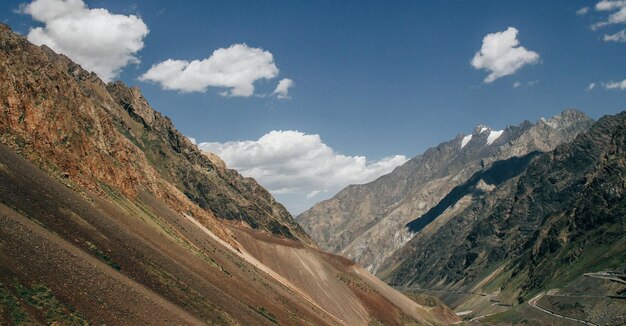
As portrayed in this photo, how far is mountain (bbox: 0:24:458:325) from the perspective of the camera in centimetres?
3334

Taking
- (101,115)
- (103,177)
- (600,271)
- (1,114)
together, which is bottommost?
(600,271)

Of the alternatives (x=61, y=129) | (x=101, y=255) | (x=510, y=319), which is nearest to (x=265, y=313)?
(x=101, y=255)

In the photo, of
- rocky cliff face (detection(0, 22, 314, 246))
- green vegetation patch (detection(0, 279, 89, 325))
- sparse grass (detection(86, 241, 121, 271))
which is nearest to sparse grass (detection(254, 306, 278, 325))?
sparse grass (detection(86, 241, 121, 271))

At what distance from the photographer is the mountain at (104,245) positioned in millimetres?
33344

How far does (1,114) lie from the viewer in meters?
61.1

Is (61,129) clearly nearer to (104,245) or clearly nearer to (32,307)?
(104,245)

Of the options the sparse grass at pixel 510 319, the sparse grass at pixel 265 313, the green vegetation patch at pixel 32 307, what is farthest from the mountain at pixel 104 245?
the sparse grass at pixel 510 319

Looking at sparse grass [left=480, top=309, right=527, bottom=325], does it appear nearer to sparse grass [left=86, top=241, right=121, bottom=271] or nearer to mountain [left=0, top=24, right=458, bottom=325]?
mountain [left=0, top=24, right=458, bottom=325]

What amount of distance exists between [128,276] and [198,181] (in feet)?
448

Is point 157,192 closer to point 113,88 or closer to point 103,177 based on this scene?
point 103,177

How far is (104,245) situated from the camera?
45.3 meters

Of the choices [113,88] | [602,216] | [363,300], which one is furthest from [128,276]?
[602,216]

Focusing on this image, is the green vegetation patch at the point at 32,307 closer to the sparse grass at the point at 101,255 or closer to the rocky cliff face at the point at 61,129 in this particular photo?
the sparse grass at the point at 101,255

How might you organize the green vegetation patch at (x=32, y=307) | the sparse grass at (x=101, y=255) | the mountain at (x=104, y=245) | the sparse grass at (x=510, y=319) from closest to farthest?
the green vegetation patch at (x=32, y=307)
the mountain at (x=104, y=245)
the sparse grass at (x=101, y=255)
the sparse grass at (x=510, y=319)
